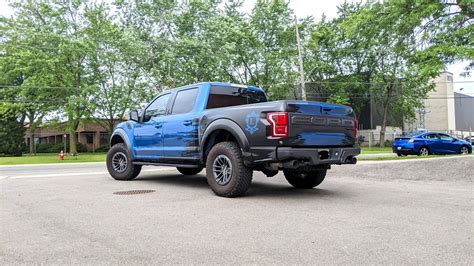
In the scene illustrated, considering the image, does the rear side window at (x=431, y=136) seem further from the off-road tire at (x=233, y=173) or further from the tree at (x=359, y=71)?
the off-road tire at (x=233, y=173)

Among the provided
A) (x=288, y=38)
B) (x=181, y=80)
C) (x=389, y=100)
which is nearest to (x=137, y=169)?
(x=181, y=80)

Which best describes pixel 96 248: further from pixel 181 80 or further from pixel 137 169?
pixel 181 80

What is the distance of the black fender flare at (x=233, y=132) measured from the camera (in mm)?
6648

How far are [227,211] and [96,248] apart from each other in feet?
7.19

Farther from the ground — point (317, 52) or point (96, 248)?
point (317, 52)

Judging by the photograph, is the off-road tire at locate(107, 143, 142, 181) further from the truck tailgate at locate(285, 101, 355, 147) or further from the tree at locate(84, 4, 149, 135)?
the tree at locate(84, 4, 149, 135)

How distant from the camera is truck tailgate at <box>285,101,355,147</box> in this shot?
6359mm

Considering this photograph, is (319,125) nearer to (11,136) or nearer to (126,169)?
(126,169)

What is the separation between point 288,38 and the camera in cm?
3634

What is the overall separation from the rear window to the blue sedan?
14.3 meters

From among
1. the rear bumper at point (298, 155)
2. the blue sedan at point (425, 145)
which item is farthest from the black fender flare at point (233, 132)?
the blue sedan at point (425, 145)

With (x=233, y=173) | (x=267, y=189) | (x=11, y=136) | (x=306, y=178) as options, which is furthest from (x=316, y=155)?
(x=11, y=136)

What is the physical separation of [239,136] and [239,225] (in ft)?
7.08

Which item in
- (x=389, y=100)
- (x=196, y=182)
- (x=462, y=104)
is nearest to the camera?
(x=196, y=182)
